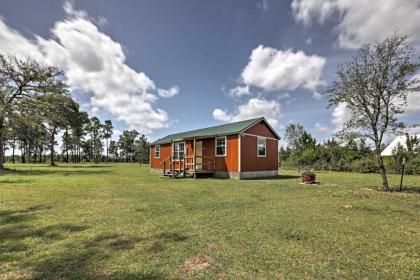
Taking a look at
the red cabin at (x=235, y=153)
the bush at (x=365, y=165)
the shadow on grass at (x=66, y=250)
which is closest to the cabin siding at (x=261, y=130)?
the red cabin at (x=235, y=153)

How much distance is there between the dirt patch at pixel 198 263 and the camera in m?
2.92

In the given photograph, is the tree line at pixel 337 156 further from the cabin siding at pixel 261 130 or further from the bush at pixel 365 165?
the cabin siding at pixel 261 130

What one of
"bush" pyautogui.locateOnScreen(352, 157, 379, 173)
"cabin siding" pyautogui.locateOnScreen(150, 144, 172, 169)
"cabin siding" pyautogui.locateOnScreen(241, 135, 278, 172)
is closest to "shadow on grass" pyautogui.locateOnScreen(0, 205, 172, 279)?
"cabin siding" pyautogui.locateOnScreen(241, 135, 278, 172)

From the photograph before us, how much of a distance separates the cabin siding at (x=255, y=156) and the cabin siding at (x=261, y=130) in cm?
36

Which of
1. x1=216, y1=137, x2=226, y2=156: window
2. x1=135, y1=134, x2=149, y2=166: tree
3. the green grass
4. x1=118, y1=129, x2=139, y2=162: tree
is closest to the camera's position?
the green grass

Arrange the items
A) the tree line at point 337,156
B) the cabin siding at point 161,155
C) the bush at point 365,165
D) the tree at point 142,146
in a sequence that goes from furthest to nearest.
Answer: the tree at point 142,146 → the bush at point 365,165 → the cabin siding at point 161,155 → the tree line at point 337,156

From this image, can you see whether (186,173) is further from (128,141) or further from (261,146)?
(128,141)

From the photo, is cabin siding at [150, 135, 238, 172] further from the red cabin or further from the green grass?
the green grass

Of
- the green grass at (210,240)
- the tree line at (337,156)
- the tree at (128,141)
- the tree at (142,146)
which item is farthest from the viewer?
the tree at (128,141)

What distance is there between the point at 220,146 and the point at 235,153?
65.4 inches

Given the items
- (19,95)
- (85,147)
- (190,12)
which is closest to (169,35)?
(190,12)

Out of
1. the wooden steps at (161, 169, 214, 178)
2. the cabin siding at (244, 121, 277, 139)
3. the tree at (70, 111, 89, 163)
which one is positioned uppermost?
the tree at (70, 111, 89, 163)

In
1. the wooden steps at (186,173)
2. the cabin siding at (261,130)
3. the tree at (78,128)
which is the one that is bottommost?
the wooden steps at (186,173)

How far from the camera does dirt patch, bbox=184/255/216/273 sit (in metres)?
2.92
